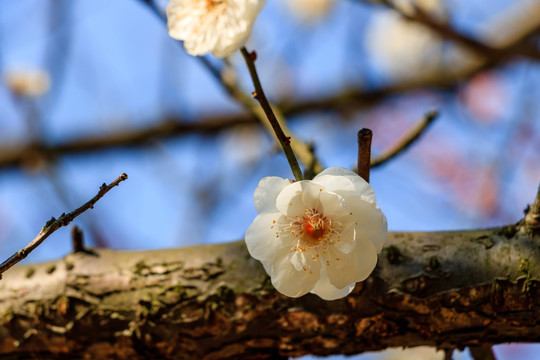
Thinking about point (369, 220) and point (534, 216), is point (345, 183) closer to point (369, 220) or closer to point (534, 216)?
point (369, 220)

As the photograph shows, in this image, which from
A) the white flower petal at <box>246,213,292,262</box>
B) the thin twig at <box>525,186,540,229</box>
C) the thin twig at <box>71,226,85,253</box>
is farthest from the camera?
the thin twig at <box>71,226,85,253</box>

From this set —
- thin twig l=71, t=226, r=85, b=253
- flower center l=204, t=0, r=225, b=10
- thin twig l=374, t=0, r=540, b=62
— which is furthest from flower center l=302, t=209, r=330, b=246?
thin twig l=374, t=0, r=540, b=62

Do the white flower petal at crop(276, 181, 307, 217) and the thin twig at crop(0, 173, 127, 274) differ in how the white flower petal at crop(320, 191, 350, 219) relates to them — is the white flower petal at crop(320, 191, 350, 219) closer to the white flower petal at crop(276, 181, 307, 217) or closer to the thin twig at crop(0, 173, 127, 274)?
the white flower petal at crop(276, 181, 307, 217)

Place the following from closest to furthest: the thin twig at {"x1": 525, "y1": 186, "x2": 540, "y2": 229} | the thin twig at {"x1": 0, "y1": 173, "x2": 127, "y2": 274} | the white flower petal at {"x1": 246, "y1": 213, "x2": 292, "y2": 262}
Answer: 1. the thin twig at {"x1": 0, "y1": 173, "x2": 127, "y2": 274}
2. the white flower petal at {"x1": 246, "y1": 213, "x2": 292, "y2": 262}
3. the thin twig at {"x1": 525, "y1": 186, "x2": 540, "y2": 229}

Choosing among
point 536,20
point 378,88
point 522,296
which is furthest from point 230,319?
point 378,88

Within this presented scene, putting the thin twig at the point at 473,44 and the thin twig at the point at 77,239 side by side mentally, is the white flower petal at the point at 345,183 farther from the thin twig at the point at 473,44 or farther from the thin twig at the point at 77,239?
the thin twig at the point at 473,44

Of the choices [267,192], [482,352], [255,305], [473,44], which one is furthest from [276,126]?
[473,44]

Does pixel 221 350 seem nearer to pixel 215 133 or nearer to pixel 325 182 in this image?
pixel 325 182
